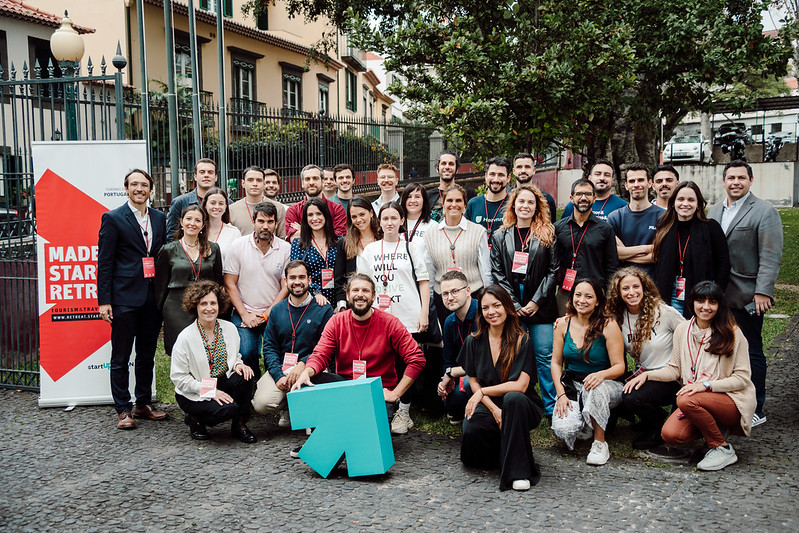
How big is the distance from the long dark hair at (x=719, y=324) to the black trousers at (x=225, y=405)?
3549 mm

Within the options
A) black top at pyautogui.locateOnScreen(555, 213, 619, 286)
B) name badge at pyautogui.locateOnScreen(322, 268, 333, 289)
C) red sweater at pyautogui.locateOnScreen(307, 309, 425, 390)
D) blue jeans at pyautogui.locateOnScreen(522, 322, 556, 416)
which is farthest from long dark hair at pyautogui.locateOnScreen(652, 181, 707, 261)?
name badge at pyautogui.locateOnScreen(322, 268, 333, 289)

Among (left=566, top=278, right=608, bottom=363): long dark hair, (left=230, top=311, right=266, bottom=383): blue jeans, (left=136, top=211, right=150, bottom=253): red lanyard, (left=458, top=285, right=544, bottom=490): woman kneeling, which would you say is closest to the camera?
(left=458, top=285, right=544, bottom=490): woman kneeling

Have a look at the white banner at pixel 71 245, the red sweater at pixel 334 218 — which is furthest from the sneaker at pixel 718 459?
the white banner at pixel 71 245

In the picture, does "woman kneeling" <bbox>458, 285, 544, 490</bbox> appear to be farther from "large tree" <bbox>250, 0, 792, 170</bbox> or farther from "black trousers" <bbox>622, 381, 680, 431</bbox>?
"large tree" <bbox>250, 0, 792, 170</bbox>

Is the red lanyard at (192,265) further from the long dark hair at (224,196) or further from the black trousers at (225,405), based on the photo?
the black trousers at (225,405)

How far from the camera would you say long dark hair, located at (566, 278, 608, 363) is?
5.32m

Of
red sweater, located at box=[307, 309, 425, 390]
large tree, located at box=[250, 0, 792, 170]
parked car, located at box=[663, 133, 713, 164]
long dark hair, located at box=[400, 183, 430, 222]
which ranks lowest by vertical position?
red sweater, located at box=[307, 309, 425, 390]

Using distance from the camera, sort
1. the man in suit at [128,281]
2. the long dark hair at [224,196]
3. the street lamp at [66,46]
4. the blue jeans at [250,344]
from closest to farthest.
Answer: the man in suit at [128,281]
the blue jeans at [250,344]
the long dark hair at [224,196]
the street lamp at [66,46]

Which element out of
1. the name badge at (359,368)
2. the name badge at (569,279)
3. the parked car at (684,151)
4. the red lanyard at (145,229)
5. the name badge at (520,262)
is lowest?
the name badge at (359,368)

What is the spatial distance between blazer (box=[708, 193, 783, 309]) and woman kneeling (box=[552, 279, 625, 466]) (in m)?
1.23

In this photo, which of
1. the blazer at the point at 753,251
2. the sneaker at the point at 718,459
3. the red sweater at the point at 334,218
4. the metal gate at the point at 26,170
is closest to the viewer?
the sneaker at the point at 718,459

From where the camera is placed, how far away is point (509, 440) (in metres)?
4.73

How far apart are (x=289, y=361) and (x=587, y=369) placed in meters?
2.37

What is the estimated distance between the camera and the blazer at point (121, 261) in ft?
19.5
